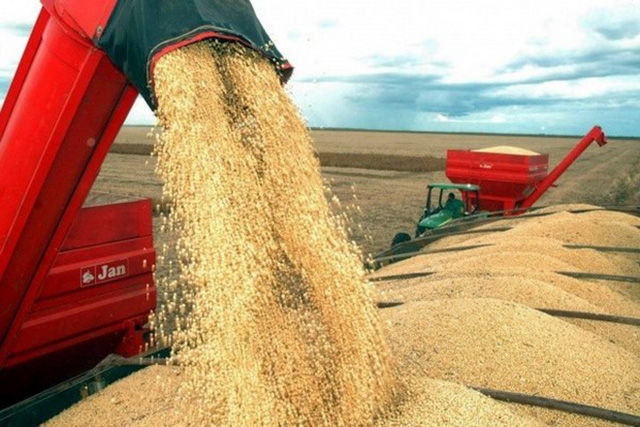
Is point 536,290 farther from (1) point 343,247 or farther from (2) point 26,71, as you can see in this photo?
(2) point 26,71

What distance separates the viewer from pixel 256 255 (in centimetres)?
253

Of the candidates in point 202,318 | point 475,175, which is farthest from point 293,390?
point 475,175

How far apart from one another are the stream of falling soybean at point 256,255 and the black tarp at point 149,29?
0.08m

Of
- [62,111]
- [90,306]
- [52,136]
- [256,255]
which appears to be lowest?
[90,306]

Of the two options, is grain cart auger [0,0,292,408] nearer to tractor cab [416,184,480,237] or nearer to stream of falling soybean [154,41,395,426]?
stream of falling soybean [154,41,395,426]

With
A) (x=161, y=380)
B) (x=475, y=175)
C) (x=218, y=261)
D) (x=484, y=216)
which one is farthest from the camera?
(x=475, y=175)

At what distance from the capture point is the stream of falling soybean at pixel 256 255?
2.49 meters

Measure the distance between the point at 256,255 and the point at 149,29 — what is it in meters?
1.01

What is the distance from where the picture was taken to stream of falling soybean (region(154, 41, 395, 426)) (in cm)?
249

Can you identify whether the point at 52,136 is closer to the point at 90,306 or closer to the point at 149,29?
the point at 149,29

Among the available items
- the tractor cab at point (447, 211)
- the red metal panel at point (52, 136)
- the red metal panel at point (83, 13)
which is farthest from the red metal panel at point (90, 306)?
the tractor cab at point (447, 211)

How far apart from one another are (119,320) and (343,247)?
6.96 feet

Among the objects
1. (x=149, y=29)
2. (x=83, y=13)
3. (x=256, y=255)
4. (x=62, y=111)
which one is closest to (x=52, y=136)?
(x=62, y=111)

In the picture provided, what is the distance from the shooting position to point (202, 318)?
2600 millimetres
